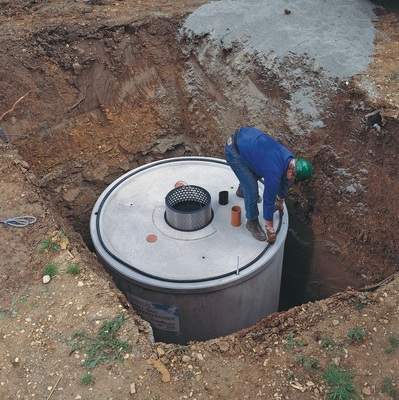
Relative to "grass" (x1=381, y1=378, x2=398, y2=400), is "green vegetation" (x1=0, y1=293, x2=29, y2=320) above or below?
below

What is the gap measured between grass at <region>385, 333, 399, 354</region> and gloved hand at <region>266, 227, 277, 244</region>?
6.60 feet

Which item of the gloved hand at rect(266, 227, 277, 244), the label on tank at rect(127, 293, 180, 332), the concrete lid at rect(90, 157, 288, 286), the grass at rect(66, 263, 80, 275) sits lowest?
the label on tank at rect(127, 293, 180, 332)

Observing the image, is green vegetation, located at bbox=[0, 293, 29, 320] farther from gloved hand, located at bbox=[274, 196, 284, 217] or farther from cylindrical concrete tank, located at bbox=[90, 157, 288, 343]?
gloved hand, located at bbox=[274, 196, 284, 217]

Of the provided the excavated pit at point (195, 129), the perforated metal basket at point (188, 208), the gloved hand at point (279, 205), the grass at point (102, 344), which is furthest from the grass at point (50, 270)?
the excavated pit at point (195, 129)

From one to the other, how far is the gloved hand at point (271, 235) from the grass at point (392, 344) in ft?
6.60

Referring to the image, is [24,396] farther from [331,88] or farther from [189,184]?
[331,88]

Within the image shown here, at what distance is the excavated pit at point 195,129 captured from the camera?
6539mm

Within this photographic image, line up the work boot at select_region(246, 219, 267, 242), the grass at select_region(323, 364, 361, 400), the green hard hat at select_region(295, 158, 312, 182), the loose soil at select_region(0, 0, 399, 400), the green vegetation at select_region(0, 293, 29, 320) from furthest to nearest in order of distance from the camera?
the work boot at select_region(246, 219, 267, 242) → the green hard hat at select_region(295, 158, 312, 182) → the green vegetation at select_region(0, 293, 29, 320) → the loose soil at select_region(0, 0, 399, 400) → the grass at select_region(323, 364, 361, 400)

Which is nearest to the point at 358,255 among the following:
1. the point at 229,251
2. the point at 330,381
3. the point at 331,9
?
the point at 229,251

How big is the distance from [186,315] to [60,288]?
1812 mm

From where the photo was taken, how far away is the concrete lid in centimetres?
555

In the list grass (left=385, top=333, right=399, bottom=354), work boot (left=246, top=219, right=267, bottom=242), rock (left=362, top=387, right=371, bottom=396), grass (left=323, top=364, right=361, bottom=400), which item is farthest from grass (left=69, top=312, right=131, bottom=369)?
work boot (left=246, top=219, right=267, bottom=242)

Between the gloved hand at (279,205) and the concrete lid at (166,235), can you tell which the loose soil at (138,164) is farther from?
the gloved hand at (279,205)

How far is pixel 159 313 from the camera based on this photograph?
561 centimetres
